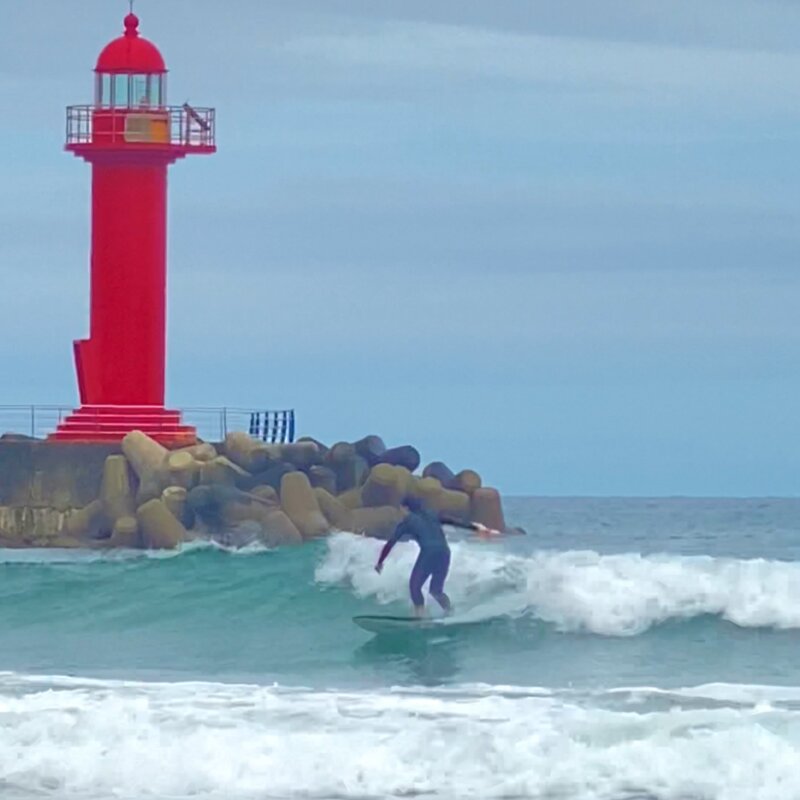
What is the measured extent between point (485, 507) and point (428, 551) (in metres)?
12.0

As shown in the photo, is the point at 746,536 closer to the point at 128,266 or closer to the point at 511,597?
the point at 128,266

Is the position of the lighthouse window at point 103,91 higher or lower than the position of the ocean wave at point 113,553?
higher

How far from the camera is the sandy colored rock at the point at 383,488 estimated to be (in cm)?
2838

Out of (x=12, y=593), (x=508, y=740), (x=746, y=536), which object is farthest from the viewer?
(x=746, y=536)

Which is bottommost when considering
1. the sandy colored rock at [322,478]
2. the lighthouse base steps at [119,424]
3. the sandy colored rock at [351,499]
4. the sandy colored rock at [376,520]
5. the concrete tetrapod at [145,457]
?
the sandy colored rock at [376,520]

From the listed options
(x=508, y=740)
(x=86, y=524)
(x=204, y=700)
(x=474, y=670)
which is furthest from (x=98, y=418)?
(x=508, y=740)

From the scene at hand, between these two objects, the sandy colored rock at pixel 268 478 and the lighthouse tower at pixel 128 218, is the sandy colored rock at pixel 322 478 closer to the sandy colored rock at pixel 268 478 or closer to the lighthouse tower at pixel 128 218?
the sandy colored rock at pixel 268 478

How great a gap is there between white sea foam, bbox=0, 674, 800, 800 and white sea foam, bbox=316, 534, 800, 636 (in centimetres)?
516

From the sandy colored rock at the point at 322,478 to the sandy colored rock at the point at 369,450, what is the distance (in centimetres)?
66

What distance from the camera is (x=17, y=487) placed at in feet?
93.6

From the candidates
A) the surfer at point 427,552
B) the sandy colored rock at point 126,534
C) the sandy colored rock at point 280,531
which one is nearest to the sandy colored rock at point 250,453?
the sandy colored rock at point 280,531

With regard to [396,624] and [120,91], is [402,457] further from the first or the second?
[396,624]

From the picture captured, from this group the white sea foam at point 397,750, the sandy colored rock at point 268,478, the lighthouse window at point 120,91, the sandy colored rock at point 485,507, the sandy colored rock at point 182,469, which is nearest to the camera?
the white sea foam at point 397,750

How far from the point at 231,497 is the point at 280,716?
14.4m
